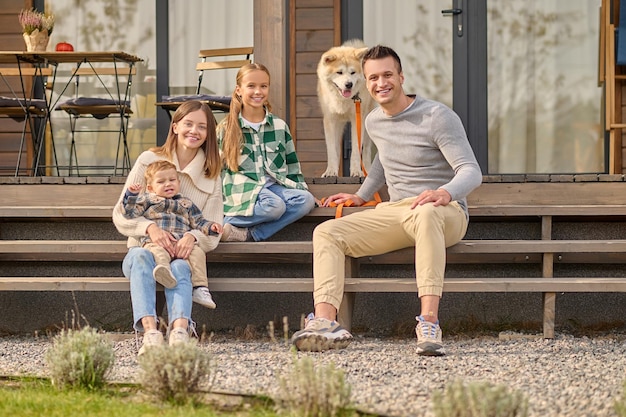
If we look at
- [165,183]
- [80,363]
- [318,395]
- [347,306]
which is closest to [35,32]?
[165,183]

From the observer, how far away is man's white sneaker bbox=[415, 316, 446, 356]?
3816 millimetres

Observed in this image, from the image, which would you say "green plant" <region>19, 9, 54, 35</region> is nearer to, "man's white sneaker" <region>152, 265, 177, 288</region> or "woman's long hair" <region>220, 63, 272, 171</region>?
"woman's long hair" <region>220, 63, 272, 171</region>

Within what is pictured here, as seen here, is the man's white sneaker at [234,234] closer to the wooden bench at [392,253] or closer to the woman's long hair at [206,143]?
the wooden bench at [392,253]

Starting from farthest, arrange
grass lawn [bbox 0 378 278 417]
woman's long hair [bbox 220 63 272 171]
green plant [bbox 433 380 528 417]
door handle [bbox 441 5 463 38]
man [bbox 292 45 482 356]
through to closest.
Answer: door handle [bbox 441 5 463 38] → woman's long hair [bbox 220 63 272 171] → man [bbox 292 45 482 356] → grass lawn [bbox 0 378 278 417] → green plant [bbox 433 380 528 417]

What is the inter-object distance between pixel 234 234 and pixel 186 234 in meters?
0.42

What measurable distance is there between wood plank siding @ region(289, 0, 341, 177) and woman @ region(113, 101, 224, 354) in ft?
8.59

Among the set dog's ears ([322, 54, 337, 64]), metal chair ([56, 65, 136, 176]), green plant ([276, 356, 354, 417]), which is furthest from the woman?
metal chair ([56, 65, 136, 176])

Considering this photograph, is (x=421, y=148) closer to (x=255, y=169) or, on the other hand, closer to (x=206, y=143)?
(x=255, y=169)

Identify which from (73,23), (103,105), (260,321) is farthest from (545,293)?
(73,23)

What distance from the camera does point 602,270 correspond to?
480 centimetres

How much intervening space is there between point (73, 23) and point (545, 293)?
15.7 feet

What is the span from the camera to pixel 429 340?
3836mm

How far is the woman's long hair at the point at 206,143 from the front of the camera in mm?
4430

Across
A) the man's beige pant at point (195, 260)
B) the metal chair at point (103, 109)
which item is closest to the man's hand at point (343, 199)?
the man's beige pant at point (195, 260)
